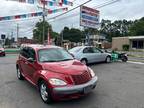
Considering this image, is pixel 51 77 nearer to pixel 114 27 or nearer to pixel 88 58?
pixel 88 58

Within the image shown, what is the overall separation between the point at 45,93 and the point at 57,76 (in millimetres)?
639

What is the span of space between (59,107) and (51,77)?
81 centimetres

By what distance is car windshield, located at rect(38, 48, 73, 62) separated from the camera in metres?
6.25

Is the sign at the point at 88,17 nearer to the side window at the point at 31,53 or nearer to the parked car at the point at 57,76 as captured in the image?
the side window at the point at 31,53

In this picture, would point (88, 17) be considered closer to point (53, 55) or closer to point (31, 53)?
point (31, 53)

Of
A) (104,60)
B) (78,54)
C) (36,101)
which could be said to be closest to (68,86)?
(36,101)

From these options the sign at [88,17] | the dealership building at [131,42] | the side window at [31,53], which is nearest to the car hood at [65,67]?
the side window at [31,53]

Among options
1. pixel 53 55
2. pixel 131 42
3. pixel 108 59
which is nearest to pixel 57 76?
pixel 53 55

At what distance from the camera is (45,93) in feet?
17.4

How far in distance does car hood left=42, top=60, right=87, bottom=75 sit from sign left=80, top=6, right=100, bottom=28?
1789 centimetres

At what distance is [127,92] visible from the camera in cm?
627

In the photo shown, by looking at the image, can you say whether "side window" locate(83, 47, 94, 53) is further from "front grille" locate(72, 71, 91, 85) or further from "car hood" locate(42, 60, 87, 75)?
"front grille" locate(72, 71, 91, 85)

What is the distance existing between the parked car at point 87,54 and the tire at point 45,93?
280 inches

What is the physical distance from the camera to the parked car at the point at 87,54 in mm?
12727
